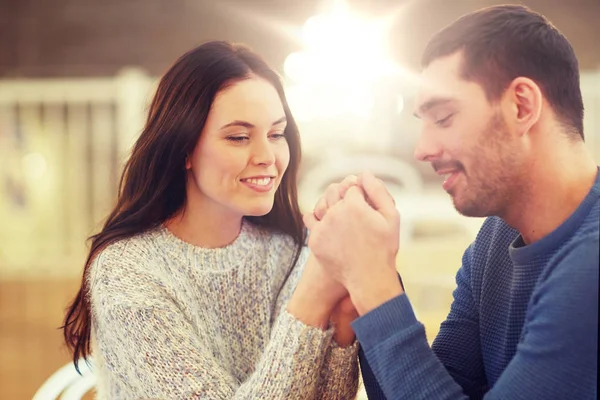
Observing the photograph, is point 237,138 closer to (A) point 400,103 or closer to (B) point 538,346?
(B) point 538,346

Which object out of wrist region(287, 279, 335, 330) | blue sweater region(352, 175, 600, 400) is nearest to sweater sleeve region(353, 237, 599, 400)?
blue sweater region(352, 175, 600, 400)

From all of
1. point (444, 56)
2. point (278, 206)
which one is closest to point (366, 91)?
point (278, 206)

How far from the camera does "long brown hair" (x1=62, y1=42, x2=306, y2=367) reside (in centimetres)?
118

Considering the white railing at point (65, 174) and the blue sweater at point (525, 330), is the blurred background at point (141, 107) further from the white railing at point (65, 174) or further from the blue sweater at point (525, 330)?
the blue sweater at point (525, 330)

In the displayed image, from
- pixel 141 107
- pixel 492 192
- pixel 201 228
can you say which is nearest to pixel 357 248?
pixel 492 192

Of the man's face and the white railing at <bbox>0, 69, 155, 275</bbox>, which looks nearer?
the man's face

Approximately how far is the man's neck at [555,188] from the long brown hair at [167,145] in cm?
55

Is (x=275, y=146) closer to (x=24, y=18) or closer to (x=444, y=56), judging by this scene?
(x=444, y=56)

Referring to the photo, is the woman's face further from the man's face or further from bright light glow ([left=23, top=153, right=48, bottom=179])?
bright light glow ([left=23, top=153, right=48, bottom=179])

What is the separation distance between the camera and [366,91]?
4258mm

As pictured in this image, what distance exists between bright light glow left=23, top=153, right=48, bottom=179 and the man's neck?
4.11 meters

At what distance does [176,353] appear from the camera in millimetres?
979

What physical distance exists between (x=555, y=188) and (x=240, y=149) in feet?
1.86

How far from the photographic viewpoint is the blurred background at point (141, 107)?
3.69 meters
